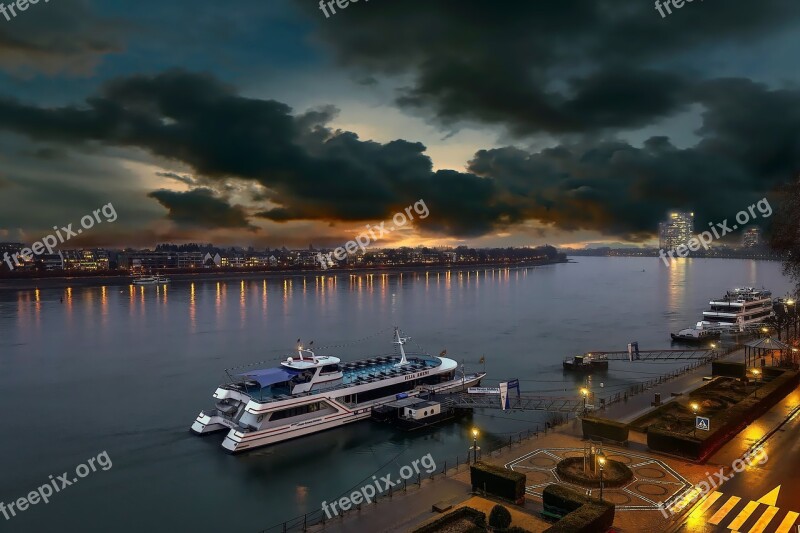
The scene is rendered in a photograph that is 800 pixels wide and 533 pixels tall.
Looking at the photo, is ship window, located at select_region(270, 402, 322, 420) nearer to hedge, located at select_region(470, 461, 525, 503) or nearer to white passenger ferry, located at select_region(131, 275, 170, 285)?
hedge, located at select_region(470, 461, 525, 503)

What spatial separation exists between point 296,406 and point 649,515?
79.7 ft

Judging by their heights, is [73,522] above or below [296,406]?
below

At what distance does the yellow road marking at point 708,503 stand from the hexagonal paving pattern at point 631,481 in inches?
43.4

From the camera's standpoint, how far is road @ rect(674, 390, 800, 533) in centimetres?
1958

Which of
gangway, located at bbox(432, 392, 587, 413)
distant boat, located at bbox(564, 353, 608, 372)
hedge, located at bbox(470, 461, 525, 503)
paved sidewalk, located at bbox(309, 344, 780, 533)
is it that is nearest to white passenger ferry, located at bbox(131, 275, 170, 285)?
distant boat, located at bbox(564, 353, 608, 372)

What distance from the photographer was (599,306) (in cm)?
12131

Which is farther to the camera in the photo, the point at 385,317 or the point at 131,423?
the point at 385,317

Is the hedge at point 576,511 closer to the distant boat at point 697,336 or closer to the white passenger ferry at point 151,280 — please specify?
the distant boat at point 697,336

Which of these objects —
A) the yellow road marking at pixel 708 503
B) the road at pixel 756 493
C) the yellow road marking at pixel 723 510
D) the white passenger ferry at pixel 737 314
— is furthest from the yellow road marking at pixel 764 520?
the white passenger ferry at pixel 737 314

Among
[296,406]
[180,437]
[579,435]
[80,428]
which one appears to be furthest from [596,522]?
[80,428]

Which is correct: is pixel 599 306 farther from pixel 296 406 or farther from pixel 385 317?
pixel 296 406

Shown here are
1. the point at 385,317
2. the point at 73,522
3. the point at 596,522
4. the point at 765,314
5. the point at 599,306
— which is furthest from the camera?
the point at 599,306

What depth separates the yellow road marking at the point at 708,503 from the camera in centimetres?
2075

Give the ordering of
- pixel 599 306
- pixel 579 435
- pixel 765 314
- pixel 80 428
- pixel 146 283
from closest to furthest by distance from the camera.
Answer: pixel 579 435 → pixel 80 428 → pixel 765 314 → pixel 599 306 → pixel 146 283
